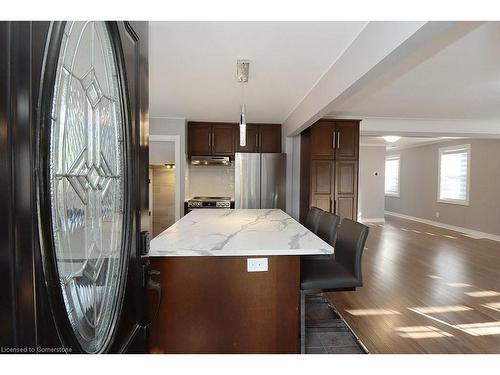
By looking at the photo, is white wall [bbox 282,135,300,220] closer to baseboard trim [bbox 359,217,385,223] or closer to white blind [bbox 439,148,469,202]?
baseboard trim [bbox 359,217,385,223]

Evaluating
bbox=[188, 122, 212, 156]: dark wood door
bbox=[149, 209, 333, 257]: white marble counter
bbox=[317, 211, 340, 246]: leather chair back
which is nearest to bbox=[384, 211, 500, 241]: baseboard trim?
bbox=[317, 211, 340, 246]: leather chair back

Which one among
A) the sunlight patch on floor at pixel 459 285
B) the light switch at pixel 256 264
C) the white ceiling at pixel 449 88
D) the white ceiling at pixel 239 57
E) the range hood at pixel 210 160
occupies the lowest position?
the sunlight patch on floor at pixel 459 285

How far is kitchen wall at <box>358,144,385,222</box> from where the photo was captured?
8055mm

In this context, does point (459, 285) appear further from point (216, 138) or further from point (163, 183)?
point (163, 183)

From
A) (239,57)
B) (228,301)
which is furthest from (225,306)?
(239,57)

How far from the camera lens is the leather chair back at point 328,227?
7.32ft

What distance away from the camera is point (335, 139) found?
4137mm

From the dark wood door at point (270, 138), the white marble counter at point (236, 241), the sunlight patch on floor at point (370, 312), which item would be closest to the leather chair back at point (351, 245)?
the white marble counter at point (236, 241)

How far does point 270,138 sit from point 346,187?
1.67 metres

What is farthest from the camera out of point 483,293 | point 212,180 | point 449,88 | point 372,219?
point 372,219

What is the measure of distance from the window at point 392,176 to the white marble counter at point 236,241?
26.9 feet

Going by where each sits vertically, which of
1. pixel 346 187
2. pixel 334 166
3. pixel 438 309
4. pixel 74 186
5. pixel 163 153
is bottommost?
pixel 438 309

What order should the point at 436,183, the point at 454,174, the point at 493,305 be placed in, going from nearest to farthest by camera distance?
the point at 493,305 < the point at 454,174 < the point at 436,183

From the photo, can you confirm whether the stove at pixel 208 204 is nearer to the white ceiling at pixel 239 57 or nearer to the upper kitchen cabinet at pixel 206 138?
the upper kitchen cabinet at pixel 206 138
